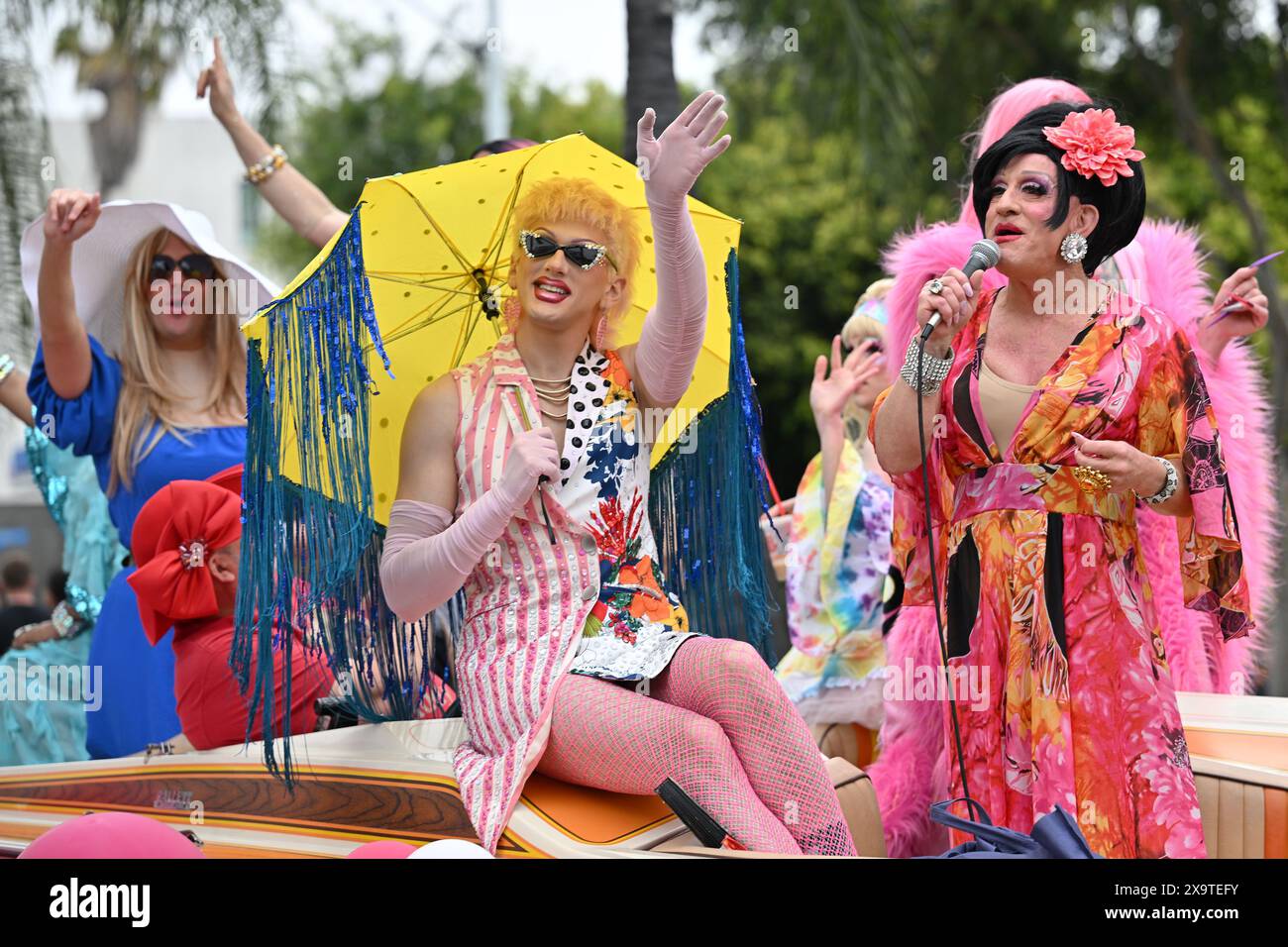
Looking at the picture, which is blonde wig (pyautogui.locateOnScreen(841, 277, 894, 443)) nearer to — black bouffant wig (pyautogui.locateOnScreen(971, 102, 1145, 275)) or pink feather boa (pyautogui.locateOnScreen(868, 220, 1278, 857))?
pink feather boa (pyautogui.locateOnScreen(868, 220, 1278, 857))

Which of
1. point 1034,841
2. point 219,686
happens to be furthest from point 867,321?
point 1034,841

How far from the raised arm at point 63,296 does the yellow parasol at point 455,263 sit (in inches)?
34.0

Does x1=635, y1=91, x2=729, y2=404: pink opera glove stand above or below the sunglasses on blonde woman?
below

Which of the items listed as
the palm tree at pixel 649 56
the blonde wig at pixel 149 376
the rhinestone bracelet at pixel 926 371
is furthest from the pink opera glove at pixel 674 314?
the palm tree at pixel 649 56

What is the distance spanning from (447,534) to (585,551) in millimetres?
324

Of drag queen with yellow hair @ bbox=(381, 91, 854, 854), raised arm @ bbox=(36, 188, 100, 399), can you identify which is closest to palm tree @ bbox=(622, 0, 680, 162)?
raised arm @ bbox=(36, 188, 100, 399)

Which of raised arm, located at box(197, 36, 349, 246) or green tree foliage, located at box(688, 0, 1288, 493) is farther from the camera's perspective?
green tree foliage, located at box(688, 0, 1288, 493)

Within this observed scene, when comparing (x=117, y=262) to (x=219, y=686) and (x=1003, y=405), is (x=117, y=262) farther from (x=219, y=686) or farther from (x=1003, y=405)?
(x=1003, y=405)

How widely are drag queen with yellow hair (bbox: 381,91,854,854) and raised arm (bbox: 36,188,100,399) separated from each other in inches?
45.8

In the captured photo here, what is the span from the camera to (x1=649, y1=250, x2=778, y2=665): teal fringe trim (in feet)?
12.1

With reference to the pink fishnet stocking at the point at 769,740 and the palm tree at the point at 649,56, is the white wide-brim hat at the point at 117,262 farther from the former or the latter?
the pink fishnet stocking at the point at 769,740

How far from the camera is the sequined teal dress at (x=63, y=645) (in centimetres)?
483
